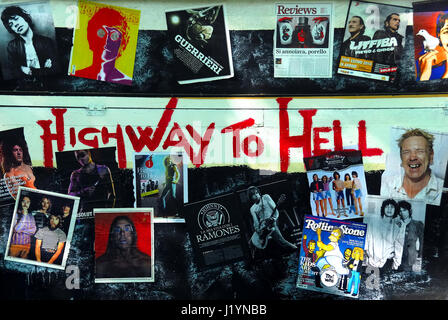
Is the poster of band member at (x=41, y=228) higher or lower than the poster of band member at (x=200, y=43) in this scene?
lower

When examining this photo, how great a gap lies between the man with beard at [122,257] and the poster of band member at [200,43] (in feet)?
2.69

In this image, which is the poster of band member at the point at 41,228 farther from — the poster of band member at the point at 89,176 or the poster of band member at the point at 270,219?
the poster of band member at the point at 270,219

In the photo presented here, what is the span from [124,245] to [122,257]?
6 cm

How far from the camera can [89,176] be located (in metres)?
2.72

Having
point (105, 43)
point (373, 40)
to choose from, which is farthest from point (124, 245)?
point (373, 40)

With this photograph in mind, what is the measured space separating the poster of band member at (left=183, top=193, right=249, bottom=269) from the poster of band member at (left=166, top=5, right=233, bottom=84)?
65cm

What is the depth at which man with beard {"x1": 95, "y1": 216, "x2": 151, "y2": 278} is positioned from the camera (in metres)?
→ 2.74

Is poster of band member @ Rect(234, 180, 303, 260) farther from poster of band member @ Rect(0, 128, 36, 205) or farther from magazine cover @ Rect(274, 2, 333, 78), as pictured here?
poster of band member @ Rect(0, 128, 36, 205)

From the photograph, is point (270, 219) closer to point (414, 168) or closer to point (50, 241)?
point (414, 168)

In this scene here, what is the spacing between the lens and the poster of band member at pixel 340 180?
8.91 feet

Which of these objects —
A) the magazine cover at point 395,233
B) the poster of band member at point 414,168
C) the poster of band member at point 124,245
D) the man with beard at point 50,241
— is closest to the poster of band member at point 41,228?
the man with beard at point 50,241

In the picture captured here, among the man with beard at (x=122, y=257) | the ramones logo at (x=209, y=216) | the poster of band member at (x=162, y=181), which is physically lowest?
the man with beard at (x=122, y=257)

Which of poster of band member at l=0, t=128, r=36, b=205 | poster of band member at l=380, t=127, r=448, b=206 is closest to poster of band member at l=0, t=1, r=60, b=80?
poster of band member at l=0, t=128, r=36, b=205
